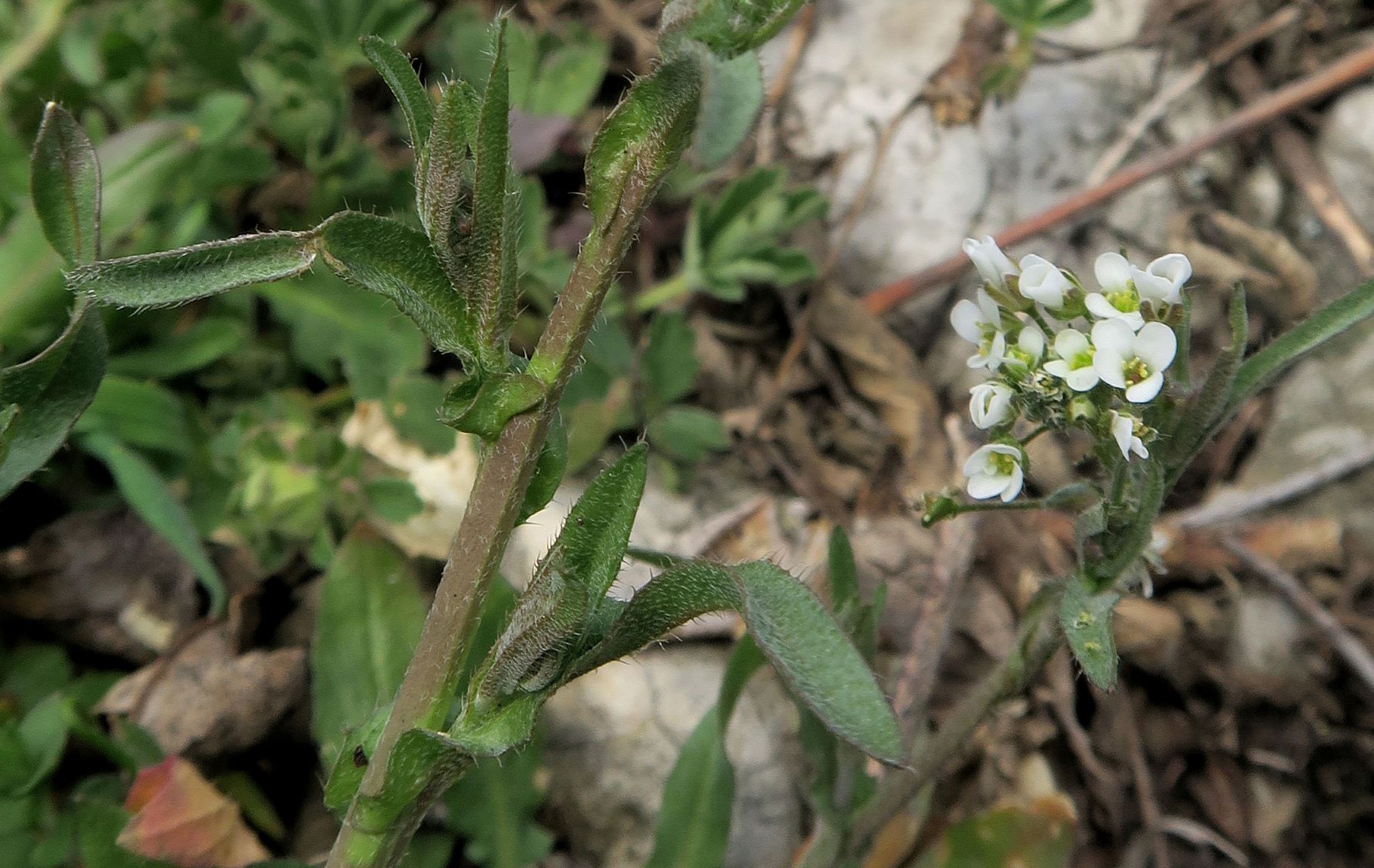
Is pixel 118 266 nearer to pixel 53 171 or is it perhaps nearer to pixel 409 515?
pixel 53 171

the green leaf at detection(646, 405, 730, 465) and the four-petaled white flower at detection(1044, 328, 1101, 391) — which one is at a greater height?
the four-petaled white flower at detection(1044, 328, 1101, 391)

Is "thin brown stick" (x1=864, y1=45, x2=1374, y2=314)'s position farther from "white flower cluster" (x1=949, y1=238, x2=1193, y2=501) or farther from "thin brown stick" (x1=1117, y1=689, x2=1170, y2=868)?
"white flower cluster" (x1=949, y1=238, x2=1193, y2=501)

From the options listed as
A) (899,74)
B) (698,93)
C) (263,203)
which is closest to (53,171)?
(698,93)

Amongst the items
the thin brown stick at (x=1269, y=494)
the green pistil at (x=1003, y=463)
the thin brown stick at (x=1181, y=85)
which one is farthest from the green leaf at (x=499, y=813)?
the thin brown stick at (x=1181, y=85)

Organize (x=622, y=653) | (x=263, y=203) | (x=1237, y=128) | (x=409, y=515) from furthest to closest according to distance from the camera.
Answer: (x=1237, y=128), (x=263, y=203), (x=409, y=515), (x=622, y=653)

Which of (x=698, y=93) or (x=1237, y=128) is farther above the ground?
(x=698, y=93)

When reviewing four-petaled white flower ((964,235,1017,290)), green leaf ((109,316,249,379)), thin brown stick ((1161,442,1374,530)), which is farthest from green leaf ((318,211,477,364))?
thin brown stick ((1161,442,1374,530))
